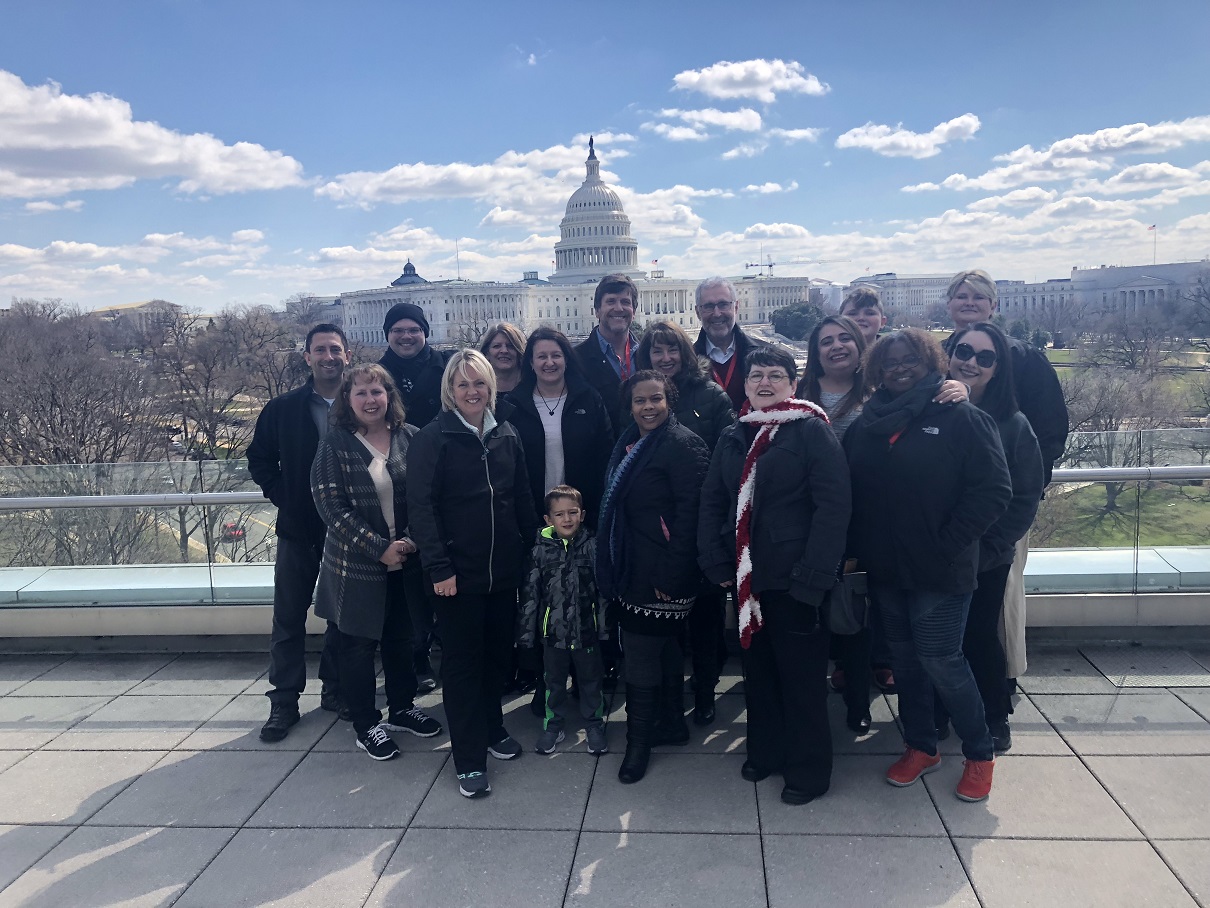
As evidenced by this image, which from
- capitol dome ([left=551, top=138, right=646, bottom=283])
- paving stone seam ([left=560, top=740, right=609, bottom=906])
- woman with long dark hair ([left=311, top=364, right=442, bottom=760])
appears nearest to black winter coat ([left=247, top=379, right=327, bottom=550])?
woman with long dark hair ([left=311, top=364, right=442, bottom=760])

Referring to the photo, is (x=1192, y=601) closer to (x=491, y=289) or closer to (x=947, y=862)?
(x=947, y=862)

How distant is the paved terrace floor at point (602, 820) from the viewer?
10.6ft

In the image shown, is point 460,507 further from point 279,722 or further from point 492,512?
point 279,722

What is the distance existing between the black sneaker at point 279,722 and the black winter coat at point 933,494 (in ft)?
10.8

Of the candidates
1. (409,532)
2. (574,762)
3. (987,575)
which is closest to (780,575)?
(987,575)

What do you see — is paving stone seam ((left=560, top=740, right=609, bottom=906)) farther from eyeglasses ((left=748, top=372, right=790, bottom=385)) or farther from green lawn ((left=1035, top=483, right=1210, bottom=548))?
green lawn ((left=1035, top=483, right=1210, bottom=548))

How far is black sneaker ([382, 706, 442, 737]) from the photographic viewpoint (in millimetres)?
4582

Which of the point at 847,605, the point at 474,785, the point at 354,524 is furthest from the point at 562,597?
the point at 847,605

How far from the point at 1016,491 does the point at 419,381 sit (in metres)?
3.50

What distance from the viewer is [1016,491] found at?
4023mm

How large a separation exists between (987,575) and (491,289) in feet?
391

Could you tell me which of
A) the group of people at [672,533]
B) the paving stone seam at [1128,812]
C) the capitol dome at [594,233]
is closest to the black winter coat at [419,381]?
the group of people at [672,533]

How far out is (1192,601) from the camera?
17.2 feet

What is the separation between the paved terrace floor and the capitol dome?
4595 inches
